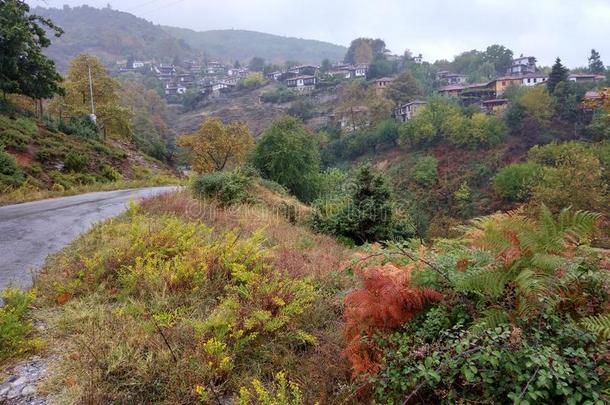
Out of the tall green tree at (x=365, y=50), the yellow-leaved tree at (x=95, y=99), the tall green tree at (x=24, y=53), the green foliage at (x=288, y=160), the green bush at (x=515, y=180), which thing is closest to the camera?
the tall green tree at (x=24, y=53)

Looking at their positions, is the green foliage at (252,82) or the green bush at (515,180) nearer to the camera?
the green bush at (515,180)

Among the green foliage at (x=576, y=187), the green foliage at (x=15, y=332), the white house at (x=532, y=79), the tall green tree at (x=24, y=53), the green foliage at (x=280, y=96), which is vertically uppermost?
the white house at (x=532, y=79)

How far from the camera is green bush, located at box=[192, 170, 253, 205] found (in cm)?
1201

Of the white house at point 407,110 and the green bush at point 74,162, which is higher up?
the white house at point 407,110

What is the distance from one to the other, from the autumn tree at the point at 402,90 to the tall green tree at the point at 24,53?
6370 cm

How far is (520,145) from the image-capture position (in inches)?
1982

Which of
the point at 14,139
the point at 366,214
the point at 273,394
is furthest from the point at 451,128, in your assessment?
the point at 273,394

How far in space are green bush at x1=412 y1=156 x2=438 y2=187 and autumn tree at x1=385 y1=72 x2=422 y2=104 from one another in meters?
24.6

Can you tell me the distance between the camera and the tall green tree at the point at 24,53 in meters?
17.0

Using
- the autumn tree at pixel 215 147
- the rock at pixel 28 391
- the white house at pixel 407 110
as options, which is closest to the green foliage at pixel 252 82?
the white house at pixel 407 110

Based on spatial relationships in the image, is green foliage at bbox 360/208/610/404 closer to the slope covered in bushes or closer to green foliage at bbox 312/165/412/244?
green foliage at bbox 312/165/412/244

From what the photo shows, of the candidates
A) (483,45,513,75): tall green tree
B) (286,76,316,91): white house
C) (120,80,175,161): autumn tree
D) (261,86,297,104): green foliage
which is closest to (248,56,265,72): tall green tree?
(286,76,316,91): white house

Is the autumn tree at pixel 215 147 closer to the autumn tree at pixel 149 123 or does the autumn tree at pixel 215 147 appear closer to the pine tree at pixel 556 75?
the autumn tree at pixel 149 123

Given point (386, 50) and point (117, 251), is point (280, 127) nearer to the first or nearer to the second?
point (117, 251)
